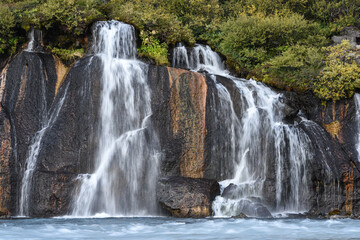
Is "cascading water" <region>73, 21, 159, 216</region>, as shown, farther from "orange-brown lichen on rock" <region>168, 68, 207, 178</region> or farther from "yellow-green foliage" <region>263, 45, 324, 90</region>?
"yellow-green foliage" <region>263, 45, 324, 90</region>

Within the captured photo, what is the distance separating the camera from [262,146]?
15266mm

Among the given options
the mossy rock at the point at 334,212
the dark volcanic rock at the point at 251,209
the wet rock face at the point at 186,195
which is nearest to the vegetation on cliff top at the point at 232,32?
the mossy rock at the point at 334,212

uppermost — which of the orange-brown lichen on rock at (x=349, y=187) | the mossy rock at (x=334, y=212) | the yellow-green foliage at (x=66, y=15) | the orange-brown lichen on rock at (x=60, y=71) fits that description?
the yellow-green foliage at (x=66, y=15)

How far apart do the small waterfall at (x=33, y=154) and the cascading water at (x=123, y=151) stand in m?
1.67

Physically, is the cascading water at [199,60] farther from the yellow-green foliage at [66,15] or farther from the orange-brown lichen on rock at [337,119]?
the orange-brown lichen on rock at [337,119]

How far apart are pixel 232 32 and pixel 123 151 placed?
33.8 feet

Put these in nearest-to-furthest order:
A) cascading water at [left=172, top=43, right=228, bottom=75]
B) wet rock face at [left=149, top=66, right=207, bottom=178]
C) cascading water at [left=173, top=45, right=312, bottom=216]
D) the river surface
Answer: the river surface
wet rock face at [left=149, top=66, right=207, bottom=178]
cascading water at [left=173, top=45, right=312, bottom=216]
cascading water at [left=172, top=43, right=228, bottom=75]

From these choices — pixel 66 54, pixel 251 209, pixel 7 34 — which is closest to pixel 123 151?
pixel 251 209

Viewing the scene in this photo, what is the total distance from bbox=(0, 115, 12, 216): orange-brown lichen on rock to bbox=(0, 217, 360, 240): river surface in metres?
2.67

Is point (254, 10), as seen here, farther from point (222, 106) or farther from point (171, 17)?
point (222, 106)

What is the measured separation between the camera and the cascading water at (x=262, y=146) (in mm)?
14500

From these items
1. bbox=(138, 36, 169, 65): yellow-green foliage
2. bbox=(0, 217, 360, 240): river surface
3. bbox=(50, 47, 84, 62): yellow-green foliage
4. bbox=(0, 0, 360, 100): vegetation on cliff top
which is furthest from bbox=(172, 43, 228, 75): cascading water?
bbox=(0, 217, 360, 240): river surface

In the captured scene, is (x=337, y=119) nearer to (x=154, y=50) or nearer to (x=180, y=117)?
(x=180, y=117)

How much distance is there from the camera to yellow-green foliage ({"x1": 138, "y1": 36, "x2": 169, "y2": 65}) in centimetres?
1755
